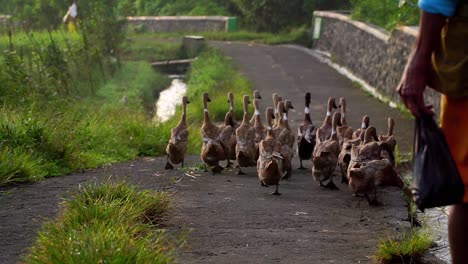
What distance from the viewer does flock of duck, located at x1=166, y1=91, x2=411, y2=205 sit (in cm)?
895

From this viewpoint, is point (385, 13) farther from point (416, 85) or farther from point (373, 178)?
point (416, 85)

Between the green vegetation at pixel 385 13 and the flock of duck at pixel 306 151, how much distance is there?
7.71 meters

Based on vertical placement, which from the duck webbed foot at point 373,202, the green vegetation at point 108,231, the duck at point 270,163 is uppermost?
the green vegetation at point 108,231

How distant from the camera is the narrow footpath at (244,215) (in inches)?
257

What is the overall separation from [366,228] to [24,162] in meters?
3.72

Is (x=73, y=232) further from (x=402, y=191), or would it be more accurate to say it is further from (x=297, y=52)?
(x=297, y=52)

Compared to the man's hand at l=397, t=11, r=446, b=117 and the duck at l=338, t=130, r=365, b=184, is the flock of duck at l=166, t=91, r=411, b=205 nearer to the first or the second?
the duck at l=338, t=130, r=365, b=184

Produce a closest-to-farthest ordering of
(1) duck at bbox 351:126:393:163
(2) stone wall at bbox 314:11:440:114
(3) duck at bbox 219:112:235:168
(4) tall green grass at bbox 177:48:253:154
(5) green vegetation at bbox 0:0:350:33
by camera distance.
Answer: (1) duck at bbox 351:126:393:163 < (3) duck at bbox 219:112:235:168 < (4) tall green grass at bbox 177:48:253:154 < (2) stone wall at bbox 314:11:440:114 < (5) green vegetation at bbox 0:0:350:33

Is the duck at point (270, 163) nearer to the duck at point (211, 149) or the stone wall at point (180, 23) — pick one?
the duck at point (211, 149)

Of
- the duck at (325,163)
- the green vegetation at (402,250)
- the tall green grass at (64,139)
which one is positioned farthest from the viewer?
the duck at (325,163)

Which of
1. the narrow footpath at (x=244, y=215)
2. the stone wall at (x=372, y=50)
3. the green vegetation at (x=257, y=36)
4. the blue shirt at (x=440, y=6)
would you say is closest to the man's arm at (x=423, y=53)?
the blue shirt at (x=440, y=6)

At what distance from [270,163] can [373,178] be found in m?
1.19

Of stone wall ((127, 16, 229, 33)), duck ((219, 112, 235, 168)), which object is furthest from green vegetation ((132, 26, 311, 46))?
duck ((219, 112, 235, 168))

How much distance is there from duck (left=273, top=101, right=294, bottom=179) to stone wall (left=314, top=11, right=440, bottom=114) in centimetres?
329
